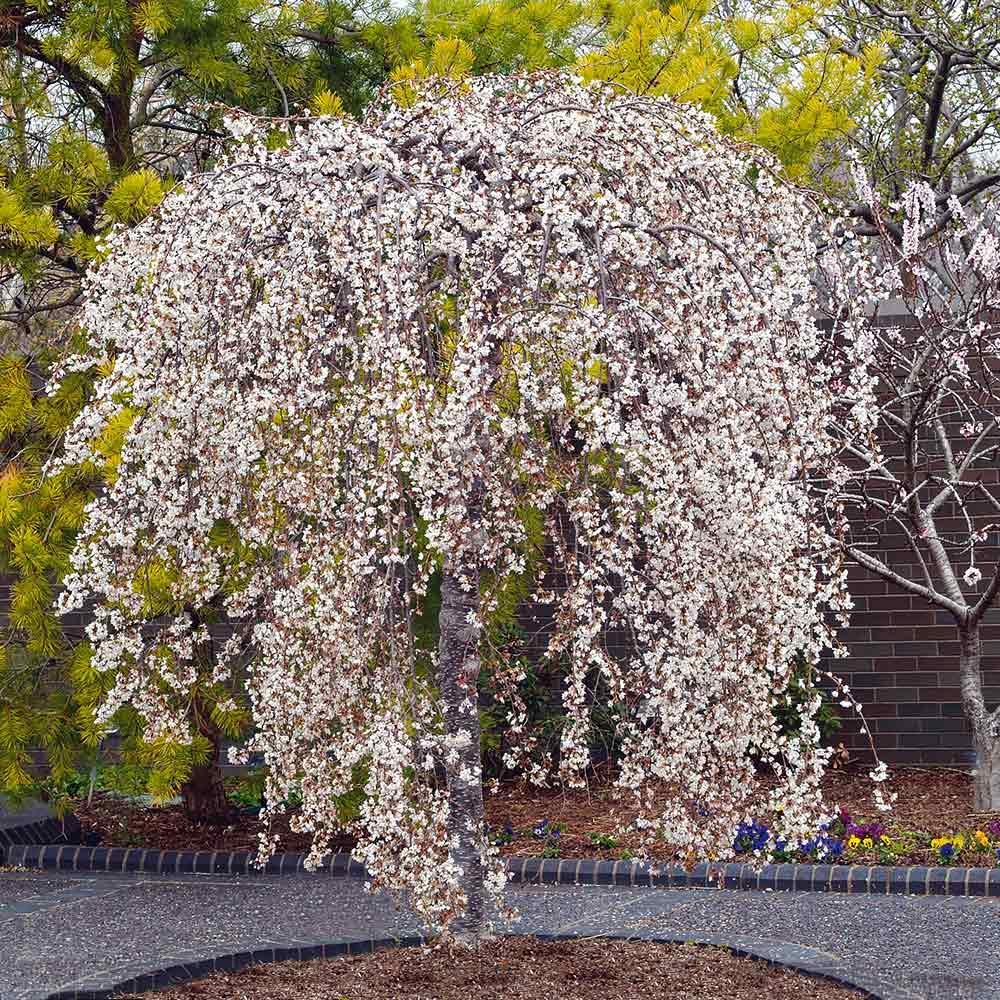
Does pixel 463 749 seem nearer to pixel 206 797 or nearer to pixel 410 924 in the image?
pixel 410 924

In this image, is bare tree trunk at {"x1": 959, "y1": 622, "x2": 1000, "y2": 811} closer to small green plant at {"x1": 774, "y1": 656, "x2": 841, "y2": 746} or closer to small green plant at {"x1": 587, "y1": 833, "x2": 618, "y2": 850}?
small green plant at {"x1": 774, "y1": 656, "x2": 841, "y2": 746}

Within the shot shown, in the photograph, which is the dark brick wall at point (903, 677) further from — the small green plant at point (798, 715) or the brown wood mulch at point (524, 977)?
the brown wood mulch at point (524, 977)

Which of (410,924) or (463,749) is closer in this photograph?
(463,749)

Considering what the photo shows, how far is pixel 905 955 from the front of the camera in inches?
189

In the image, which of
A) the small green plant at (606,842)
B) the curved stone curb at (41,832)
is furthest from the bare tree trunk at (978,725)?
the curved stone curb at (41,832)

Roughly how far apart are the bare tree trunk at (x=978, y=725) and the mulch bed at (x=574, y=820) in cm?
12

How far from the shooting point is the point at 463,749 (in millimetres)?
4391

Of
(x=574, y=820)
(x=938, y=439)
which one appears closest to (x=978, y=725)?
(x=938, y=439)

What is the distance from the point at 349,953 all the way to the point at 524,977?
77 cm

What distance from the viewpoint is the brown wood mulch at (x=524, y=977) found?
4.13 meters

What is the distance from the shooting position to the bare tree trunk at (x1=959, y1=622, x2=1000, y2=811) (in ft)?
22.2

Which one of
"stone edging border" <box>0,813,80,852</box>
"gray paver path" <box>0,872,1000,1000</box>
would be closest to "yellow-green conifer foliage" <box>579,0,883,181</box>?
"gray paver path" <box>0,872,1000,1000</box>

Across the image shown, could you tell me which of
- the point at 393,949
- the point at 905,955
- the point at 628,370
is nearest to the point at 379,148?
the point at 628,370

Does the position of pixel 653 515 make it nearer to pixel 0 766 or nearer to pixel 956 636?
pixel 0 766
